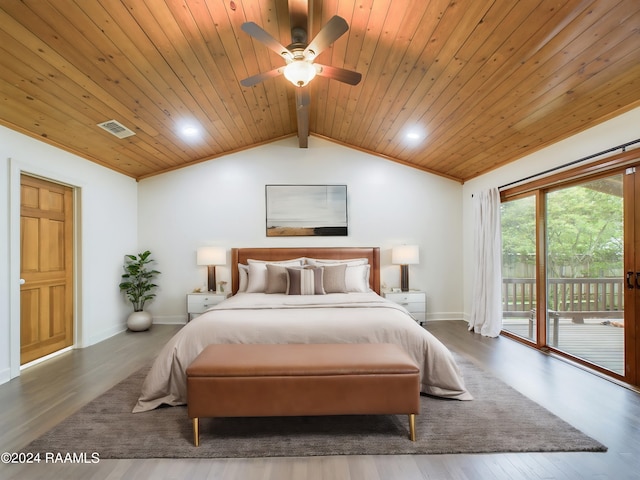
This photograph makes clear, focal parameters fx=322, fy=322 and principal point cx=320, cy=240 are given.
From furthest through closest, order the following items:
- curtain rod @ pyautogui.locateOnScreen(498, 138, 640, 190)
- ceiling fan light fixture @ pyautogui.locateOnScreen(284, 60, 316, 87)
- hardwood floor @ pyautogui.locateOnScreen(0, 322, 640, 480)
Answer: curtain rod @ pyautogui.locateOnScreen(498, 138, 640, 190), ceiling fan light fixture @ pyautogui.locateOnScreen(284, 60, 316, 87), hardwood floor @ pyautogui.locateOnScreen(0, 322, 640, 480)

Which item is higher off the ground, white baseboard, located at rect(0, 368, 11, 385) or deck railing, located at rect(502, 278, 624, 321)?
deck railing, located at rect(502, 278, 624, 321)

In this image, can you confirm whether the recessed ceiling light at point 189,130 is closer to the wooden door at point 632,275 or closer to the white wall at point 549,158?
the white wall at point 549,158

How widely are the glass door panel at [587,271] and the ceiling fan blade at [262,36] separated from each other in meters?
3.05

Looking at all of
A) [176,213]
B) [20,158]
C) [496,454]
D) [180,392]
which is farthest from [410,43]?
[176,213]

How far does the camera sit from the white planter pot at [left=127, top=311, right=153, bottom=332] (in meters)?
4.54

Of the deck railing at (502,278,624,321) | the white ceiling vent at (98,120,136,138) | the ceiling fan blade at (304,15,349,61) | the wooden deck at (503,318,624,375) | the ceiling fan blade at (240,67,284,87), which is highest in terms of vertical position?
the ceiling fan blade at (304,15,349,61)

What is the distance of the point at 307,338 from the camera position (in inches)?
99.5

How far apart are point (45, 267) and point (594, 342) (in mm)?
5739

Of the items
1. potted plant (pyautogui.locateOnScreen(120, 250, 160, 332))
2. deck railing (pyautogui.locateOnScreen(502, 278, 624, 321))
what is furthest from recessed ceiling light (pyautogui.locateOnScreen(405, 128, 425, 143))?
potted plant (pyautogui.locateOnScreen(120, 250, 160, 332))

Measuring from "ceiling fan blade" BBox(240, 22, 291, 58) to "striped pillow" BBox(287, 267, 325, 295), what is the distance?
2465 mm

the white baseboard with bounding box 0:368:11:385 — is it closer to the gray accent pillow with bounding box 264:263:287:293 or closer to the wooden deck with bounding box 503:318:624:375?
the gray accent pillow with bounding box 264:263:287:293

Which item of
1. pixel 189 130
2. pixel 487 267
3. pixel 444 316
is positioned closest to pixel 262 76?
pixel 189 130

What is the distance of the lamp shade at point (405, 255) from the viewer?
187 inches

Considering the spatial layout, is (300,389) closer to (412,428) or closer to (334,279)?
(412,428)
